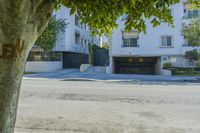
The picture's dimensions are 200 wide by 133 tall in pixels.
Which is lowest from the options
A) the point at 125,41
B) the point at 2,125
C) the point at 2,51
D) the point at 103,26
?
the point at 2,125

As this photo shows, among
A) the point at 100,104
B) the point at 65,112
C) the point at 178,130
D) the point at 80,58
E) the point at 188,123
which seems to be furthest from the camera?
the point at 80,58

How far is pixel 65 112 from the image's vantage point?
785 centimetres

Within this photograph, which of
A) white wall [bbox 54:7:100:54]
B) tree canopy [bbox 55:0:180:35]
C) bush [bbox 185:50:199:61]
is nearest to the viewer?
tree canopy [bbox 55:0:180:35]

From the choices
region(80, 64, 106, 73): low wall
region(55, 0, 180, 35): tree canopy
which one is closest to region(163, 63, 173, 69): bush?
region(80, 64, 106, 73): low wall

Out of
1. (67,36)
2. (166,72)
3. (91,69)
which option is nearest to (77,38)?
(67,36)

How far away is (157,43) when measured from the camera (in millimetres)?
28891

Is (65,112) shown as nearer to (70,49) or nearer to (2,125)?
(2,125)

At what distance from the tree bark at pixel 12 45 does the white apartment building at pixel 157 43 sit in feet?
84.7

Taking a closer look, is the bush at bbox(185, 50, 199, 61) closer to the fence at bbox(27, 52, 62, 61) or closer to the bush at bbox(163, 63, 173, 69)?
the bush at bbox(163, 63, 173, 69)

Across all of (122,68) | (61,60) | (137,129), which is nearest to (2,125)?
(137,129)

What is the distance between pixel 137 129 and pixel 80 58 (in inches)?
1280

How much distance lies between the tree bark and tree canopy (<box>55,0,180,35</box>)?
900 millimetres

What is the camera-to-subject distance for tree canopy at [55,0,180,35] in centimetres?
325

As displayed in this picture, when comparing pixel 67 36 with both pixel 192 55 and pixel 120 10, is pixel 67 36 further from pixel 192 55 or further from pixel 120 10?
pixel 120 10
